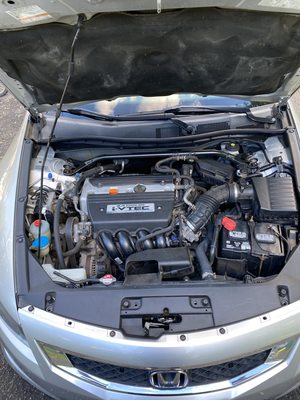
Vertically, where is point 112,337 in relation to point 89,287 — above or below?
below

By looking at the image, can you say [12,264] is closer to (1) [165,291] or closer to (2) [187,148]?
(1) [165,291]

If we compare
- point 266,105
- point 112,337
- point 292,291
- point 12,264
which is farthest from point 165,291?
point 266,105

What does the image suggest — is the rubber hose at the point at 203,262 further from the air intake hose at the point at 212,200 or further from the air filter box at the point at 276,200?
the air filter box at the point at 276,200

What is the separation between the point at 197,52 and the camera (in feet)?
5.60

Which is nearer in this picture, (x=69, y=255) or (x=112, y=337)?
(x=112, y=337)

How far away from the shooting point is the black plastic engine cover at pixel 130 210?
5.94ft

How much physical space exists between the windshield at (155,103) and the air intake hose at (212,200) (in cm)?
60

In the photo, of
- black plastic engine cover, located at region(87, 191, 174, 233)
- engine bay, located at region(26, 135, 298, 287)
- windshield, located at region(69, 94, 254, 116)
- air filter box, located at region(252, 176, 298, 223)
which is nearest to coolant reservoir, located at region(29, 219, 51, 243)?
engine bay, located at region(26, 135, 298, 287)

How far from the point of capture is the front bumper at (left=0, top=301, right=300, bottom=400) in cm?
136

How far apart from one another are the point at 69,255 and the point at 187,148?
0.87 metres

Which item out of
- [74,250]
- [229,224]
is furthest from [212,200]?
[74,250]

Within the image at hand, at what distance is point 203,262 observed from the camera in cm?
170

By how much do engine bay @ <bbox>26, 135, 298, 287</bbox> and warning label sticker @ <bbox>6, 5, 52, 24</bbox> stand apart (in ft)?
2.54

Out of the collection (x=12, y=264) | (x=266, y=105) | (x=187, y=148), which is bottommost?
(x=12, y=264)
